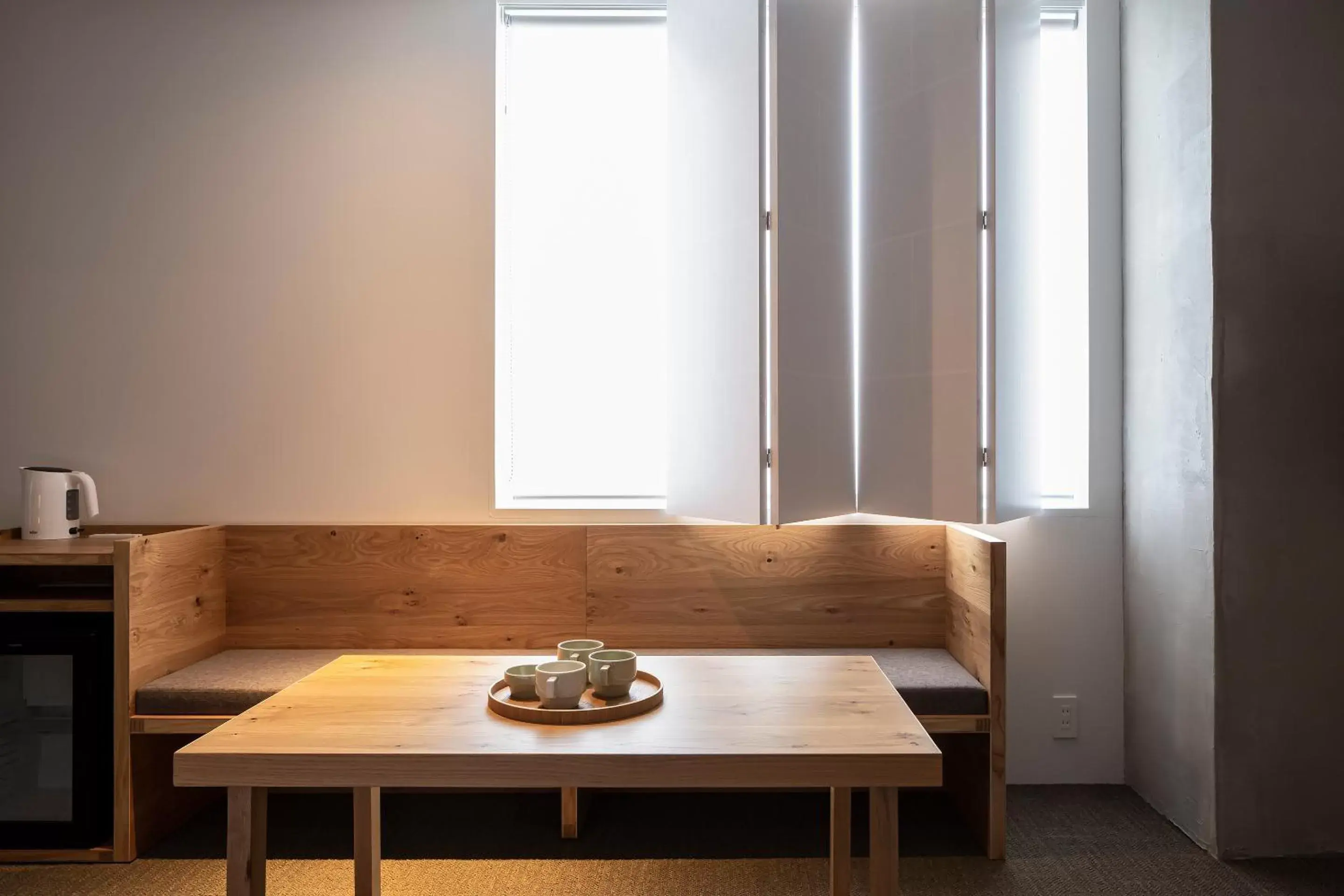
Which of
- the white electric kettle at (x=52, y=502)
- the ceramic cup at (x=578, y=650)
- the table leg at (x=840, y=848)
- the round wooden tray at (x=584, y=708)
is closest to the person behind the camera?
the round wooden tray at (x=584, y=708)

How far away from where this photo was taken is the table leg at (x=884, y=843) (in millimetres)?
1490

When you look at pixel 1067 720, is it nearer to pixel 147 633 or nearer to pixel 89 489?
pixel 147 633

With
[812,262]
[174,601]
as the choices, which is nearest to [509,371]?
[812,262]

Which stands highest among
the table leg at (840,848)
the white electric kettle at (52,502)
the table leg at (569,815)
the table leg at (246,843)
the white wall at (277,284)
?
the white wall at (277,284)

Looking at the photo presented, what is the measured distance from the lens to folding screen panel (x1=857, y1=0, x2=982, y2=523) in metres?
2.60

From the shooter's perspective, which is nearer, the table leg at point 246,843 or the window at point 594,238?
the table leg at point 246,843

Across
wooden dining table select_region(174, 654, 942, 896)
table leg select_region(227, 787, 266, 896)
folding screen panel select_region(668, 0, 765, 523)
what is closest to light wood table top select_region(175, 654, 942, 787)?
wooden dining table select_region(174, 654, 942, 896)

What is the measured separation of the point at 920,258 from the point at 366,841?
2065mm

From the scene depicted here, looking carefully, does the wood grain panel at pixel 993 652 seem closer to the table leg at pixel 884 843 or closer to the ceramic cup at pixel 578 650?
the table leg at pixel 884 843

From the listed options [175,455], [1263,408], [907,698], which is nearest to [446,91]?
[175,455]

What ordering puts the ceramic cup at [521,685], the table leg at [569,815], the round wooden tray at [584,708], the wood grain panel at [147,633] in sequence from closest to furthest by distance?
the round wooden tray at [584,708] → the ceramic cup at [521,685] → the wood grain panel at [147,633] → the table leg at [569,815]

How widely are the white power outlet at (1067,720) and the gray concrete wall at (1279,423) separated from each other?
55 cm

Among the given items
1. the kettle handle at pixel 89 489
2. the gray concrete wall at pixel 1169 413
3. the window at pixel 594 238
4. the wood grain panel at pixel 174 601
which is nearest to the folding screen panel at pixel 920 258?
the gray concrete wall at pixel 1169 413

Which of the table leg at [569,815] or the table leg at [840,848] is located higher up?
the table leg at [840,848]
